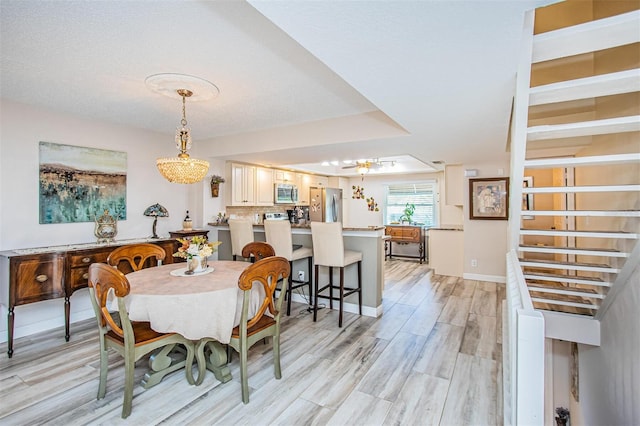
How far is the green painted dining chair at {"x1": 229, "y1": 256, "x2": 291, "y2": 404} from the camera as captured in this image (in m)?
1.99

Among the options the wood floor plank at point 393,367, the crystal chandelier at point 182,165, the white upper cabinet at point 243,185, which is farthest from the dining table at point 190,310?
the white upper cabinet at point 243,185

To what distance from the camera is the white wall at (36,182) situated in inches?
117

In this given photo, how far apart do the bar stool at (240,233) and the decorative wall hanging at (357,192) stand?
4.54 m

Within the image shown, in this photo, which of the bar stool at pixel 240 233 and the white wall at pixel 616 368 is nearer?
the white wall at pixel 616 368

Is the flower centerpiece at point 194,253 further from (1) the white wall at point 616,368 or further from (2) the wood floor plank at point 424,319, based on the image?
(1) the white wall at point 616,368

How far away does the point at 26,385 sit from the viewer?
7.41 feet

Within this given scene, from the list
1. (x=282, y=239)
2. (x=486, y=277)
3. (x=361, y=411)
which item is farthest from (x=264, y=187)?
(x=361, y=411)

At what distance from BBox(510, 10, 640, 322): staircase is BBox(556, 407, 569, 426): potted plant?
1.21 m

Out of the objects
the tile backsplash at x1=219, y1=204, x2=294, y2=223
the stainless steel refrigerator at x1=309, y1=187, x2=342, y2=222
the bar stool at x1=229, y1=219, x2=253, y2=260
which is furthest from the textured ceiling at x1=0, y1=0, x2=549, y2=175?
the stainless steel refrigerator at x1=309, y1=187, x2=342, y2=222

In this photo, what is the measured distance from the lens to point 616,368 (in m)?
2.35

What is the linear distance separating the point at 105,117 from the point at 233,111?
1502 mm

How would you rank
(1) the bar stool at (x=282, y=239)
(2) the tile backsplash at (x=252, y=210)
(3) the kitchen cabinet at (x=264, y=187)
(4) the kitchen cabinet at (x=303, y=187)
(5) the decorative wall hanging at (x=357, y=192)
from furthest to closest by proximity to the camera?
(5) the decorative wall hanging at (x=357, y=192)
(4) the kitchen cabinet at (x=303, y=187)
(3) the kitchen cabinet at (x=264, y=187)
(2) the tile backsplash at (x=252, y=210)
(1) the bar stool at (x=282, y=239)

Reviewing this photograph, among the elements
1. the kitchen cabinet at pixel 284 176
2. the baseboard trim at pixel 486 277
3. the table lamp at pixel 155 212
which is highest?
the kitchen cabinet at pixel 284 176

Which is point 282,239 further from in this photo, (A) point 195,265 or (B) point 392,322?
(B) point 392,322
